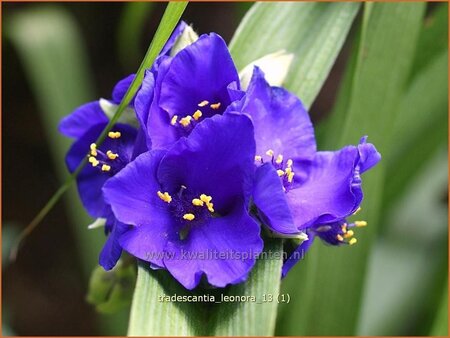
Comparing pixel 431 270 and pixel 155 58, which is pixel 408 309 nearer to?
pixel 431 270

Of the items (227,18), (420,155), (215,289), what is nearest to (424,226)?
(420,155)

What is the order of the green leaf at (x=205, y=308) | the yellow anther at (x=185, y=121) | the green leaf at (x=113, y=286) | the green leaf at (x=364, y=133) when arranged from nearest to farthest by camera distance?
the green leaf at (x=205, y=308) → the yellow anther at (x=185, y=121) → the green leaf at (x=113, y=286) → the green leaf at (x=364, y=133)

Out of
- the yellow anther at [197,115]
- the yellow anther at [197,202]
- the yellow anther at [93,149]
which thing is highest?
the yellow anther at [197,115]

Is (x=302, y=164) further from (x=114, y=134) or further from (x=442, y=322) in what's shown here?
(x=442, y=322)

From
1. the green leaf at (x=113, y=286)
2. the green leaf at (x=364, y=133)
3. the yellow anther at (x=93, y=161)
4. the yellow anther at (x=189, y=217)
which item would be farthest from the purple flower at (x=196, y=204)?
the green leaf at (x=364, y=133)

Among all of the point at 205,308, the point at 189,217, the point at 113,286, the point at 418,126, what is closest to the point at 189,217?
the point at 189,217

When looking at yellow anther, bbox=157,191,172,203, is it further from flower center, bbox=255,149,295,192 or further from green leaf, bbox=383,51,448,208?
green leaf, bbox=383,51,448,208

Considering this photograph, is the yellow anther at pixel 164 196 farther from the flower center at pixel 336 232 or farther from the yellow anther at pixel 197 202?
the flower center at pixel 336 232
